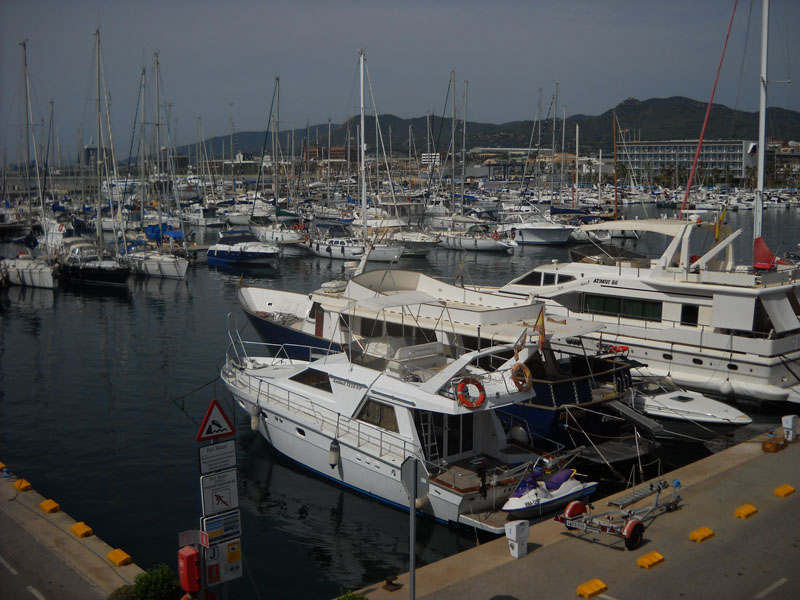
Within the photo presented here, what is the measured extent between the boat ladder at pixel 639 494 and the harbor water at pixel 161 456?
112 inches

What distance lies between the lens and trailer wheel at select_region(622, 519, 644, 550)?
11070mm

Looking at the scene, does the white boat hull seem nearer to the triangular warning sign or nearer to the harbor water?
the harbor water

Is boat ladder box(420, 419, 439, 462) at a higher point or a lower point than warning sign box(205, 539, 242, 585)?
lower

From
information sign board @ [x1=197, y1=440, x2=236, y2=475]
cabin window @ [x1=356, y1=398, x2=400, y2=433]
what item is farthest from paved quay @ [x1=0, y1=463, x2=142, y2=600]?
cabin window @ [x1=356, y1=398, x2=400, y2=433]

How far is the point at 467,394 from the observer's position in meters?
13.9

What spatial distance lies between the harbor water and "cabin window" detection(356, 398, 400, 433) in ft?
5.78

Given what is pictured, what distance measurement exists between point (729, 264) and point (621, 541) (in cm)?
1538

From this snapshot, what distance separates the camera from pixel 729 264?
2409cm

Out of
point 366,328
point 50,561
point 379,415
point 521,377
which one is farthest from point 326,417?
point 50,561

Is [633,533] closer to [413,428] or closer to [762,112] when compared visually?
[413,428]

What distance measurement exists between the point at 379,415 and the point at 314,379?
2.83 metres

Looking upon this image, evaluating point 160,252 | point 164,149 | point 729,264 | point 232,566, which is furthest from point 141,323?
point 164,149

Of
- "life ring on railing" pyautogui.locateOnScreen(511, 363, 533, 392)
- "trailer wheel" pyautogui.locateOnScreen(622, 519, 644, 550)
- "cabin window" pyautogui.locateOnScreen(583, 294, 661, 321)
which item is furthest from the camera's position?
"cabin window" pyautogui.locateOnScreen(583, 294, 661, 321)

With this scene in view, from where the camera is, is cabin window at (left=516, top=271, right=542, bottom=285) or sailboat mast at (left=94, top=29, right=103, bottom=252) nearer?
cabin window at (left=516, top=271, right=542, bottom=285)
